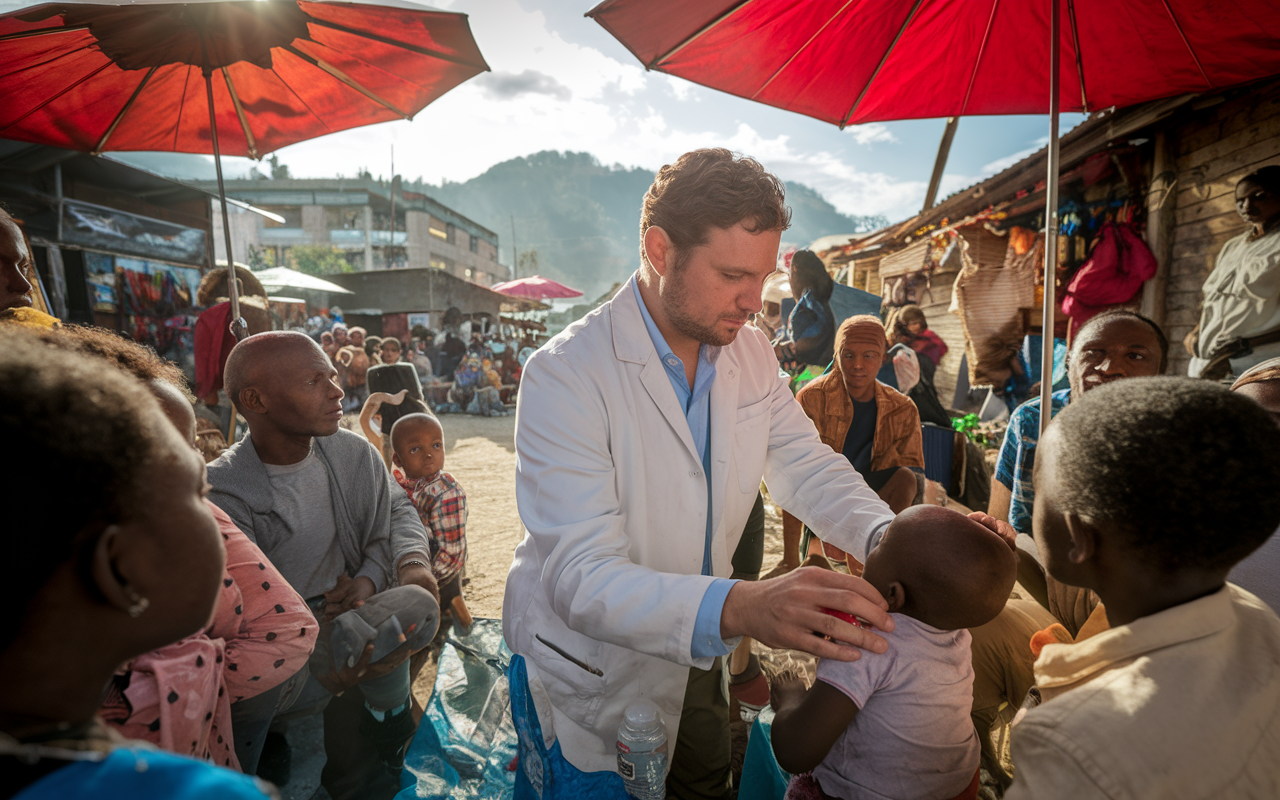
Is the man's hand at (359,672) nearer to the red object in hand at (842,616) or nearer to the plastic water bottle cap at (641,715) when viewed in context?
the plastic water bottle cap at (641,715)

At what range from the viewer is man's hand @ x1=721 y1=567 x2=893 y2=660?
4.27 feet

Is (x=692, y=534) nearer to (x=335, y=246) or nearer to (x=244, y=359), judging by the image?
(x=244, y=359)

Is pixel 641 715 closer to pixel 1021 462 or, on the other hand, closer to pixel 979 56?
pixel 1021 462

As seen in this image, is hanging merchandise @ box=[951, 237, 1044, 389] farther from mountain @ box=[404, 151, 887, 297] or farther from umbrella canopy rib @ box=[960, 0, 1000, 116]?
mountain @ box=[404, 151, 887, 297]

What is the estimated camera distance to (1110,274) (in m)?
5.39

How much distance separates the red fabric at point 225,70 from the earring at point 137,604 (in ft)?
10.5

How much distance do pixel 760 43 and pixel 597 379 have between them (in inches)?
95.7

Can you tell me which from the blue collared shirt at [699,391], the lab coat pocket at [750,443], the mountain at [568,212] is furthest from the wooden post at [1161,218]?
the mountain at [568,212]

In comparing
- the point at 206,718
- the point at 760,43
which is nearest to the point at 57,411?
the point at 206,718

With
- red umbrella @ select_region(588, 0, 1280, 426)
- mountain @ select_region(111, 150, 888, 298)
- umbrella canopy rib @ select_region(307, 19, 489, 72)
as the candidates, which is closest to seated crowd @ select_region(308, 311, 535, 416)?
umbrella canopy rib @ select_region(307, 19, 489, 72)

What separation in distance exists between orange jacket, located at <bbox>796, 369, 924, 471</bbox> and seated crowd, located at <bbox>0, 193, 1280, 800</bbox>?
38.3 inches

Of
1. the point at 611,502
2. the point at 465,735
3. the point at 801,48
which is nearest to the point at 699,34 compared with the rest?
the point at 801,48

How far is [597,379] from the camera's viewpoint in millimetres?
1885

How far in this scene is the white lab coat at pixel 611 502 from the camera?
5.49 ft
